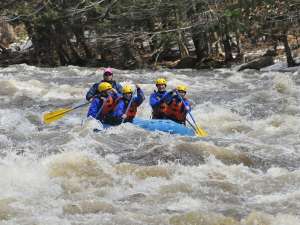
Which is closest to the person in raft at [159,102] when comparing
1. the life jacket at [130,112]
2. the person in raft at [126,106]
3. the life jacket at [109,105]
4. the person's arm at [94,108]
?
the person in raft at [126,106]

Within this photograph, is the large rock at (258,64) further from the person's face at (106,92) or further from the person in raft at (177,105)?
the person's face at (106,92)

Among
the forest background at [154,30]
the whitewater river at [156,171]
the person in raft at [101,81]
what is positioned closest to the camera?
the whitewater river at [156,171]

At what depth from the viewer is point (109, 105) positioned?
1062 cm

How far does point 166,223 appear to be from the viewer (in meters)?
6.03

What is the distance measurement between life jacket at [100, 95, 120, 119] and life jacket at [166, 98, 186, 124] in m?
0.98

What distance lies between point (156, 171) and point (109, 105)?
10.3 feet

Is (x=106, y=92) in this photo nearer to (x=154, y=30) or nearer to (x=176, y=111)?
(x=176, y=111)

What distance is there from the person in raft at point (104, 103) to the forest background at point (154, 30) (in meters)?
7.57

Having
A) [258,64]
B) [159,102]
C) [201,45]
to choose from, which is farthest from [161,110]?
[201,45]

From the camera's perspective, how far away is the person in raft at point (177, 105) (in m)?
10.9

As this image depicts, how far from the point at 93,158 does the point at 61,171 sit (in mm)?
678

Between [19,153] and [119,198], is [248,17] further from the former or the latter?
[119,198]

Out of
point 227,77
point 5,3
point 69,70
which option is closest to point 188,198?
point 227,77

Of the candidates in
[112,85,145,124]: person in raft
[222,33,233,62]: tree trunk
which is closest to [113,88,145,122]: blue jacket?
[112,85,145,124]: person in raft
